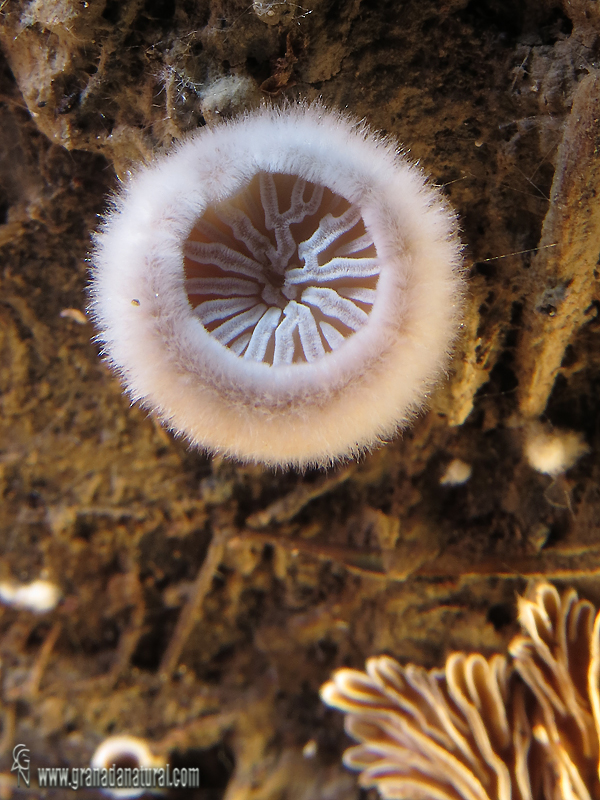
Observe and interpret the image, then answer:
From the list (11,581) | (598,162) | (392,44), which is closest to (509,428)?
(598,162)

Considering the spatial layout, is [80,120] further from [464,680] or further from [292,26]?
[464,680]

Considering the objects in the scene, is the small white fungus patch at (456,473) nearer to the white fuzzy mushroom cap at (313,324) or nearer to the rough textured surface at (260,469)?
the rough textured surface at (260,469)

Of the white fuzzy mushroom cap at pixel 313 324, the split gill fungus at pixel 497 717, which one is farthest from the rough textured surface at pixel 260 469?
the white fuzzy mushroom cap at pixel 313 324

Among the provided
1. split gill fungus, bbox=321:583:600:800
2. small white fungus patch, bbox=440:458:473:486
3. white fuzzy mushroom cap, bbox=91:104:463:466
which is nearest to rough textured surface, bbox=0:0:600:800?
small white fungus patch, bbox=440:458:473:486

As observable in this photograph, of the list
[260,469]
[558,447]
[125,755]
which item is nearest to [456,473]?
[558,447]

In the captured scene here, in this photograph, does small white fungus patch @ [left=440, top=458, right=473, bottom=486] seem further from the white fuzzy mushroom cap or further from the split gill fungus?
the white fuzzy mushroom cap
